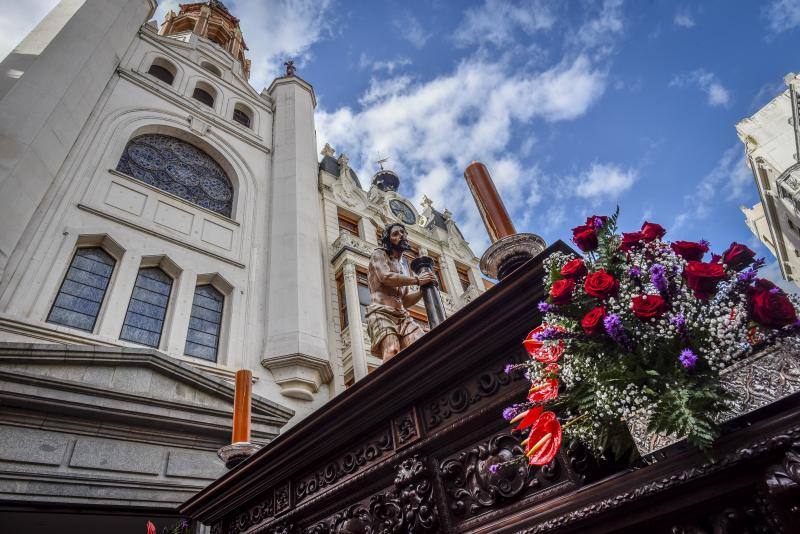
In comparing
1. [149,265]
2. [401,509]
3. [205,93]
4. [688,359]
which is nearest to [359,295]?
[149,265]

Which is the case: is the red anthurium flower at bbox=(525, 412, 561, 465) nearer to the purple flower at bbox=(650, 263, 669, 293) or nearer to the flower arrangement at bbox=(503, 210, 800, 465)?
the flower arrangement at bbox=(503, 210, 800, 465)

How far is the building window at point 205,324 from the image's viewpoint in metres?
9.31

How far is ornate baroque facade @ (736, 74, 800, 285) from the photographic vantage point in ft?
79.5

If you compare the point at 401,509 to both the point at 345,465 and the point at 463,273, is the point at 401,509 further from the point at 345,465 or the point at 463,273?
the point at 463,273

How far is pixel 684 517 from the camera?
1.24m

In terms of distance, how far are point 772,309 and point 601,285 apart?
0.44 m

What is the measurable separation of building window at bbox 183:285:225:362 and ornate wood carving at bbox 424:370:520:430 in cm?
825

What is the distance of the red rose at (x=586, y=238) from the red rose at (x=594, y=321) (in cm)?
36

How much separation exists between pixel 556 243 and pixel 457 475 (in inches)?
41.2

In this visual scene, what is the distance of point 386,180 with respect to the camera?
78.1ft

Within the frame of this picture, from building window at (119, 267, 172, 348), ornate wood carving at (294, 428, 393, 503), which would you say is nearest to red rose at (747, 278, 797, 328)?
ornate wood carving at (294, 428, 393, 503)

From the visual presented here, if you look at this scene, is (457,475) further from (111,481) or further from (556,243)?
(111,481)

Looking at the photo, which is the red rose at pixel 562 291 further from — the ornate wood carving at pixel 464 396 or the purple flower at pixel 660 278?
the ornate wood carving at pixel 464 396

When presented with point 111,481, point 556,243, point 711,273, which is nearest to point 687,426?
point 711,273
